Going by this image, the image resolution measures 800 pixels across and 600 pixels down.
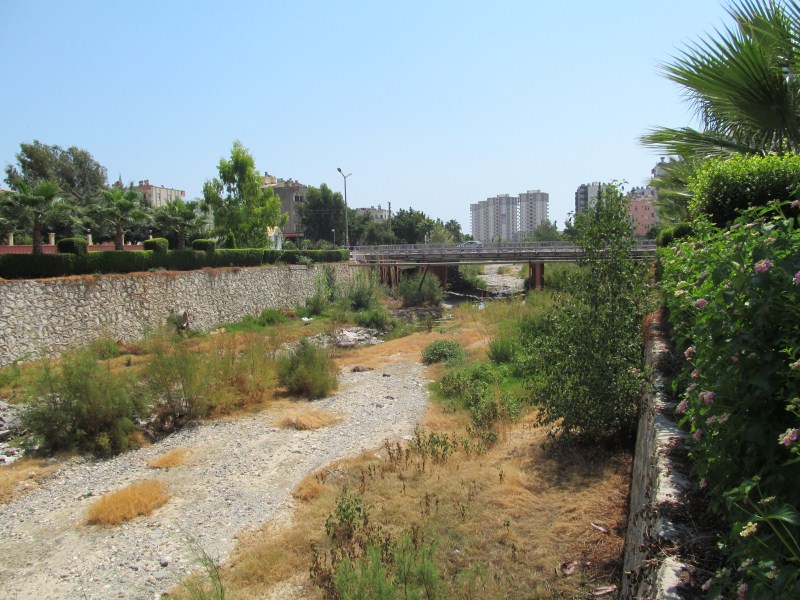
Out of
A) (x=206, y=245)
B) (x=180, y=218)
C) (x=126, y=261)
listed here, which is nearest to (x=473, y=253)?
(x=206, y=245)

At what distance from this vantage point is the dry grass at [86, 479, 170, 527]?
6691 mm

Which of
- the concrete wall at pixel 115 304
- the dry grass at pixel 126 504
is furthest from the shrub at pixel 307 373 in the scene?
the dry grass at pixel 126 504

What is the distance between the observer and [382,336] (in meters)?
23.9

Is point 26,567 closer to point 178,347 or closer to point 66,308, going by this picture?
point 178,347

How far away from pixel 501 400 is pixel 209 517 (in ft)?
15.7

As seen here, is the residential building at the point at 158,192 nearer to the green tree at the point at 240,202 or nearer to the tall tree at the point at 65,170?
the tall tree at the point at 65,170

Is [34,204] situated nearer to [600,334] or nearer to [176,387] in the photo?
[176,387]

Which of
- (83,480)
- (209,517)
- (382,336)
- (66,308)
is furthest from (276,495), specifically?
(382,336)

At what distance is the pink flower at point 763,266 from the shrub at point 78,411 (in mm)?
9842

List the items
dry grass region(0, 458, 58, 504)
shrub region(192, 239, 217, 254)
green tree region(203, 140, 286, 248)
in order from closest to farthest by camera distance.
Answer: dry grass region(0, 458, 58, 504)
shrub region(192, 239, 217, 254)
green tree region(203, 140, 286, 248)

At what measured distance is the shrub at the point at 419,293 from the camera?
34.8 meters

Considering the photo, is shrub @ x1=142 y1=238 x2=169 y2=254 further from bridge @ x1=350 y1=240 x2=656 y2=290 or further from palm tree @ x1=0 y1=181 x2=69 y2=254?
bridge @ x1=350 y1=240 x2=656 y2=290

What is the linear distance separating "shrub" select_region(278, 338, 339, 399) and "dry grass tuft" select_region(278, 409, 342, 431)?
1689 mm

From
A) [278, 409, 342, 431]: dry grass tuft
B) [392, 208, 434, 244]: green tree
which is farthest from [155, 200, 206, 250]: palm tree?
[392, 208, 434, 244]: green tree
